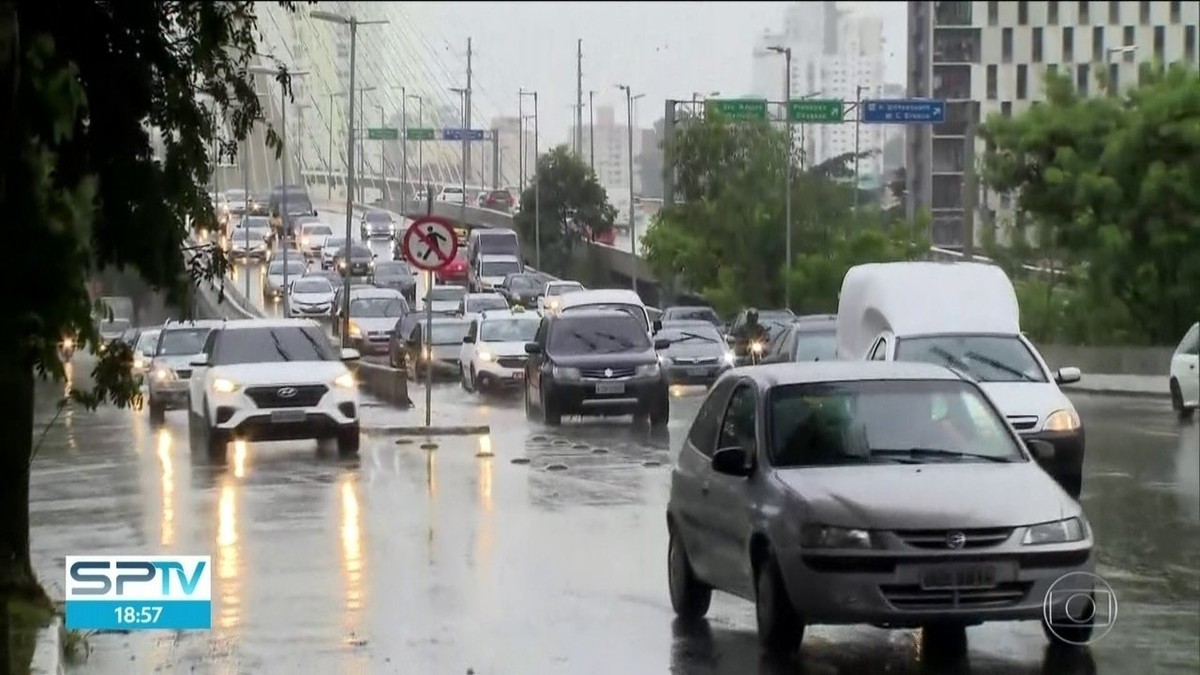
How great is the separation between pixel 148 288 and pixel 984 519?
4.38 meters

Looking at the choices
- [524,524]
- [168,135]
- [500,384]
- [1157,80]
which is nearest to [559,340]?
[500,384]

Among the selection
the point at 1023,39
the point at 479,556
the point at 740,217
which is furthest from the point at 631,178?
the point at 1023,39

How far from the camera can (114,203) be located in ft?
32.8

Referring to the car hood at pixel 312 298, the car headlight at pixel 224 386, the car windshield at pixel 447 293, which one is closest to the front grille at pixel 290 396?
the car headlight at pixel 224 386

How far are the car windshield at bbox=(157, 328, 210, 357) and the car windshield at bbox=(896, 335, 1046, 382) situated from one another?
60.8 ft

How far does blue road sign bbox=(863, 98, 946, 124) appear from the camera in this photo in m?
60.8

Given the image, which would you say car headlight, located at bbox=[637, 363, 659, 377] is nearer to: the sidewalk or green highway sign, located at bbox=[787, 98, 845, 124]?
the sidewalk

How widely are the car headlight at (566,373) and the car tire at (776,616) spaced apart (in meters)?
19.2

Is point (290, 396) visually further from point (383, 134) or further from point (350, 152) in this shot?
point (383, 134)

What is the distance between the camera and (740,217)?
177ft

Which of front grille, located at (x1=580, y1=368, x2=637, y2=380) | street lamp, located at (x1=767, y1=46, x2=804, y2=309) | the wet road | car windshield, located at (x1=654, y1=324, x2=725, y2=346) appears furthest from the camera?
street lamp, located at (x1=767, y1=46, x2=804, y2=309)

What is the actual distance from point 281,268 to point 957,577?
59.2 metres

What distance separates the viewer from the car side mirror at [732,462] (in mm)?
11539

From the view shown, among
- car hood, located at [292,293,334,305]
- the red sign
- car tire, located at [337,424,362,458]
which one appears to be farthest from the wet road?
car hood, located at [292,293,334,305]
